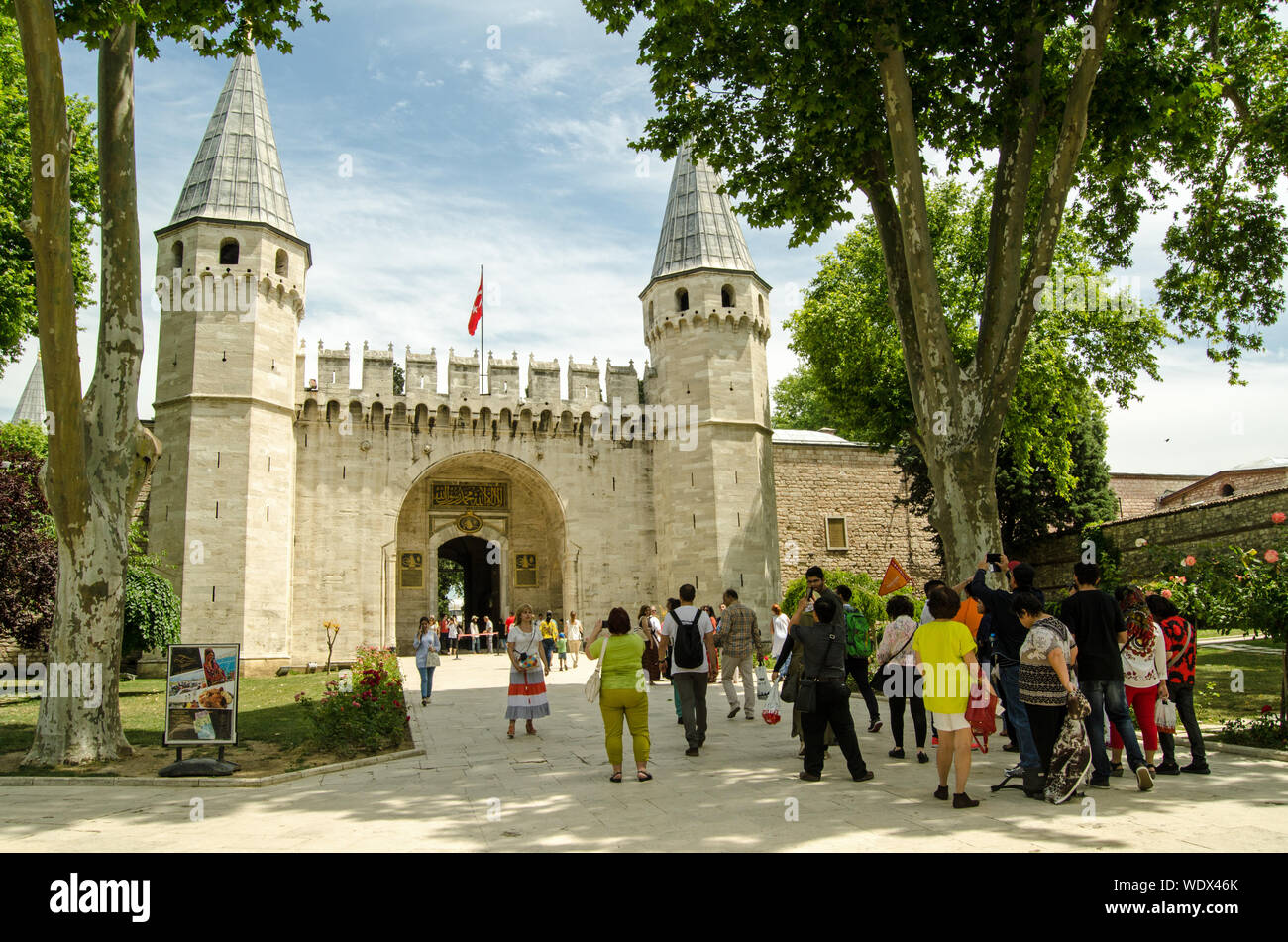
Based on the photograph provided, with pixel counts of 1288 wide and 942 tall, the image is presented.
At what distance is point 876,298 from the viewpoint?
2386 centimetres

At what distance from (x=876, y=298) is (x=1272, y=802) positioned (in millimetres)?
19069

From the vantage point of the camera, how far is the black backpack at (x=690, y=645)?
356 inches

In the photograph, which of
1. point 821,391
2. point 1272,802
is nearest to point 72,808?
point 1272,802

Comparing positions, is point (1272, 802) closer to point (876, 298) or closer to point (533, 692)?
point (533, 692)

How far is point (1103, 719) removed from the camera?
7.00 m

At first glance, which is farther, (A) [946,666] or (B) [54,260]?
(B) [54,260]

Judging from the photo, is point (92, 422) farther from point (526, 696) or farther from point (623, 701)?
point (623, 701)

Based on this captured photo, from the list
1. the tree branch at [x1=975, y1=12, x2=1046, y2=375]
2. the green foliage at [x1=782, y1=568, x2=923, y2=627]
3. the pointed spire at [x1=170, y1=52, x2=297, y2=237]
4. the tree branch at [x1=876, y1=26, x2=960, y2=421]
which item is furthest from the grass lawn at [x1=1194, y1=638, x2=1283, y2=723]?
the pointed spire at [x1=170, y1=52, x2=297, y2=237]

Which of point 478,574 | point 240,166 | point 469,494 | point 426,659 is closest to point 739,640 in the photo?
point 426,659

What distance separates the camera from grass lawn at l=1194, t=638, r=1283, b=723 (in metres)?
11.0

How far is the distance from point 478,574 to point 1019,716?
26.4 m

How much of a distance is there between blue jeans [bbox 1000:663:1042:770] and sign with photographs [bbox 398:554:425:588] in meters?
22.5

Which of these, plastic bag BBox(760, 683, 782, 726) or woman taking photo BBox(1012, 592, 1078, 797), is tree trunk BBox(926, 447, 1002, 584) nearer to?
plastic bag BBox(760, 683, 782, 726)

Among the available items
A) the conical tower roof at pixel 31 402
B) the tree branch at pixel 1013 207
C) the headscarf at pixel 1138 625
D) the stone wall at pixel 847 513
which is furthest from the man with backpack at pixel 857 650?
the conical tower roof at pixel 31 402
